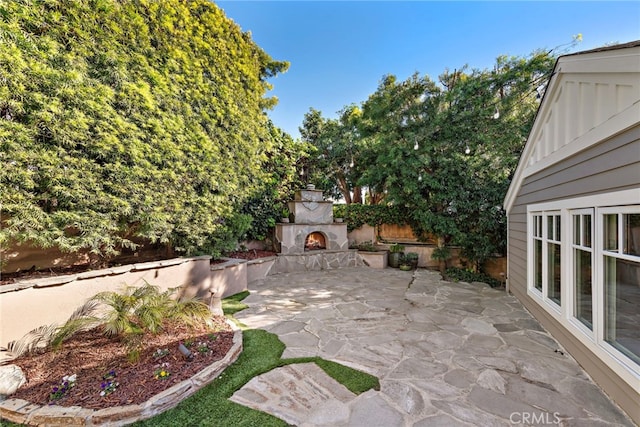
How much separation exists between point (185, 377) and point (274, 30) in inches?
365

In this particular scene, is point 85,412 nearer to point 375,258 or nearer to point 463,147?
point 375,258

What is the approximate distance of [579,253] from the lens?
10.7ft

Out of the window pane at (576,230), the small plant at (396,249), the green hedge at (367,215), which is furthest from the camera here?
the green hedge at (367,215)

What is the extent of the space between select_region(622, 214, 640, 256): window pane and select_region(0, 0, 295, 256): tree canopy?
6341 millimetres

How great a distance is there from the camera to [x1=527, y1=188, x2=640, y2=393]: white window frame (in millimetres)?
2309

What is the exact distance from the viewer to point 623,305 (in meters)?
2.59

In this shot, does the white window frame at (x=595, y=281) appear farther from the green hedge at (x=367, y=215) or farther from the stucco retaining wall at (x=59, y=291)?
the stucco retaining wall at (x=59, y=291)

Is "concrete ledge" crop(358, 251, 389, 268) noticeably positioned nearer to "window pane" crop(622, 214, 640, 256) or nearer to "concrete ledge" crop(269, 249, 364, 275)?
"concrete ledge" crop(269, 249, 364, 275)

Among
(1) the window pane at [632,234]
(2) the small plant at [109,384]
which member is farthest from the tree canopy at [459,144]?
(2) the small plant at [109,384]

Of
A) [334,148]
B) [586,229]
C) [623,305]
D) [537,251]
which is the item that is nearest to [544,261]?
[537,251]

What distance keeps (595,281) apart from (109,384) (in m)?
5.35

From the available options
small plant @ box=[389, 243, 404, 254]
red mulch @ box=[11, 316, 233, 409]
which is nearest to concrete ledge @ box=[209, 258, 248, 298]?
red mulch @ box=[11, 316, 233, 409]

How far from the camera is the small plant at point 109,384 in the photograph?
90.4 inches

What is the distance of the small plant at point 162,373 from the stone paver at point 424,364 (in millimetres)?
783
